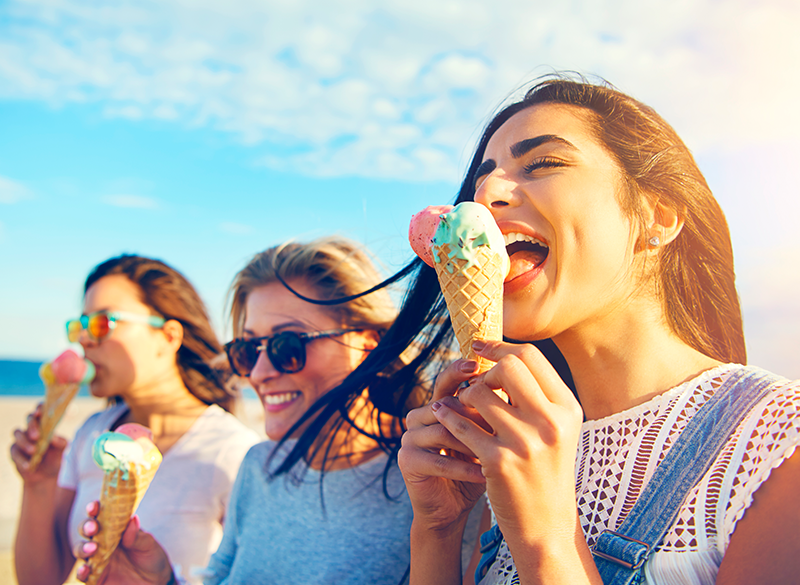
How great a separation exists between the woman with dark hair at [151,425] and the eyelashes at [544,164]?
361 centimetres

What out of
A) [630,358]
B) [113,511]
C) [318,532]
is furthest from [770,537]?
[113,511]

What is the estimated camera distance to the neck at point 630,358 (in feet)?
6.27

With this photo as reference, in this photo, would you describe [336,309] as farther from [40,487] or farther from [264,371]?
[40,487]

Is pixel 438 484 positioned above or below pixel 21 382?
above

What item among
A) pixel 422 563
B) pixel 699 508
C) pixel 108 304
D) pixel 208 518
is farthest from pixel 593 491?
pixel 108 304

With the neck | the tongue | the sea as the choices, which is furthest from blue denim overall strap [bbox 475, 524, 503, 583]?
the sea

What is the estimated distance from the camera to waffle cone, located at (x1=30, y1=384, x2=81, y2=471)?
4.59 metres

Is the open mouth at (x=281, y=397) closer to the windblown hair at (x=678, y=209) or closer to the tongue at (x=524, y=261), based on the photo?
the tongue at (x=524, y=261)

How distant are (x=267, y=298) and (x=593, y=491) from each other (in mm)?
2695

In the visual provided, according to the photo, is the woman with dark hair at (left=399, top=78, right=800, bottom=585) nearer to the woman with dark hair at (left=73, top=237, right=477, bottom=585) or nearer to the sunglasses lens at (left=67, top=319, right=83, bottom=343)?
the woman with dark hair at (left=73, top=237, right=477, bottom=585)

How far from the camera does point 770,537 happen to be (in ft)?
4.55

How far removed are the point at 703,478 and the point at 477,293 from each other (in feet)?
2.95

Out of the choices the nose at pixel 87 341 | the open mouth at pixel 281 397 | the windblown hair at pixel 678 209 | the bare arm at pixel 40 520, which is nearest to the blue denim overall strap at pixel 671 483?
the windblown hair at pixel 678 209

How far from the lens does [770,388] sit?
162 cm
